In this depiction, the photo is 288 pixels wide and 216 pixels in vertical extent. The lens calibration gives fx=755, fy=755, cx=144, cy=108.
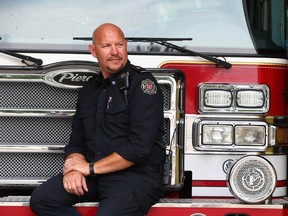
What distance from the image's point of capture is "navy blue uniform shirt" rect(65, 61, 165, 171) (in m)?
4.15

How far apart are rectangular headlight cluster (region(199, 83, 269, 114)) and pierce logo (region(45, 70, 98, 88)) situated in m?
0.70

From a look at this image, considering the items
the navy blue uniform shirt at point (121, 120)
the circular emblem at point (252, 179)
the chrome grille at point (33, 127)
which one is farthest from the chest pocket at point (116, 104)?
the circular emblem at point (252, 179)

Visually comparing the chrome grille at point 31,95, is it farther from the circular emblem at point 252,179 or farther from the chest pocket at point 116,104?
the circular emblem at point 252,179

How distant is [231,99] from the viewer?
4.64m

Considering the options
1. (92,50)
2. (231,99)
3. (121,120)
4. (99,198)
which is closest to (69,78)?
(92,50)

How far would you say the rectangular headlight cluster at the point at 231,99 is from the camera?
4.64m

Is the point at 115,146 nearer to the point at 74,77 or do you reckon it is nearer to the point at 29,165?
the point at 74,77

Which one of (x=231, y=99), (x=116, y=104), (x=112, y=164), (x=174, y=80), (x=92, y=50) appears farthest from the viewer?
(x=231, y=99)

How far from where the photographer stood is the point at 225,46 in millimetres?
4719

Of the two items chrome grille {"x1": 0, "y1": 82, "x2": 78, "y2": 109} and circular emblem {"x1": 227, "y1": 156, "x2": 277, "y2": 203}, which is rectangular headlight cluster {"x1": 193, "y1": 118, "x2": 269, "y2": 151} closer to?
circular emblem {"x1": 227, "y1": 156, "x2": 277, "y2": 203}

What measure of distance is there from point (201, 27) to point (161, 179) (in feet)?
3.29

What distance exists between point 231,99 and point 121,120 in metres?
0.78

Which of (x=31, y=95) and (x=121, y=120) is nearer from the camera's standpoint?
(x=121, y=120)

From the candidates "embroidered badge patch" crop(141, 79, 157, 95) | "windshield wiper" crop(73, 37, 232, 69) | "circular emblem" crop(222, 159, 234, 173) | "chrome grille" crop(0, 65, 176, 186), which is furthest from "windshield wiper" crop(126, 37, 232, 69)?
"circular emblem" crop(222, 159, 234, 173)
